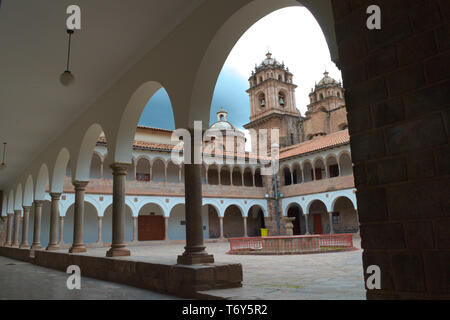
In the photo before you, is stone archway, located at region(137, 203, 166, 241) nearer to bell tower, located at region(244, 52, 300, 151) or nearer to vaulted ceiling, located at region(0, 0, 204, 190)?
bell tower, located at region(244, 52, 300, 151)

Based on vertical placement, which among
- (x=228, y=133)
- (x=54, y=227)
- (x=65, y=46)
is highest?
(x=228, y=133)

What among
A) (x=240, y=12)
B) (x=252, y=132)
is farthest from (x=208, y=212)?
A: (x=240, y=12)

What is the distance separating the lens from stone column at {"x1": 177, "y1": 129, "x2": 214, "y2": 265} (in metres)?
5.33

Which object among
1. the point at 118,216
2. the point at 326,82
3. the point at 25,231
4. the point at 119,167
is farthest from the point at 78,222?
the point at 326,82

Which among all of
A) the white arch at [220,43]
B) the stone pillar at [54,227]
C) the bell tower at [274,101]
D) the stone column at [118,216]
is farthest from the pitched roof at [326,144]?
the white arch at [220,43]

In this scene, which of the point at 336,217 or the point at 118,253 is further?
the point at 336,217

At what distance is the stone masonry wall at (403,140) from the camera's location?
7.33ft

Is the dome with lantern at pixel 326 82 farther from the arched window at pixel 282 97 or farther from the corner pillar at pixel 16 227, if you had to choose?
the corner pillar at pixel 16 227

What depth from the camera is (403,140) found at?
7.93 feet

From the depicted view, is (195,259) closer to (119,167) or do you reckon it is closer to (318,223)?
(119,167)

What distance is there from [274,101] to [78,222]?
31146 mm

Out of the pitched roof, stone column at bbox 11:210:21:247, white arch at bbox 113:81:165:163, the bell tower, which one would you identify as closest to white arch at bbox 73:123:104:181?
white arch at bbox 113:81:165:163
